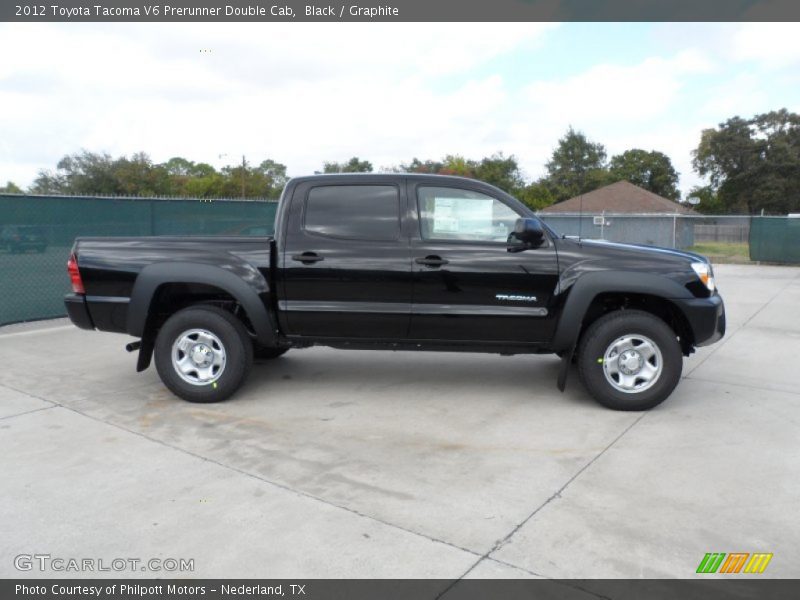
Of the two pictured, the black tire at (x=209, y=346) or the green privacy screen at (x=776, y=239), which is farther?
the green privacy screen at (x=776, y=239)

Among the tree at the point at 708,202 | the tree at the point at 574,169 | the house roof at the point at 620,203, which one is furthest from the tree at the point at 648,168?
the house roof at the point at 620,203

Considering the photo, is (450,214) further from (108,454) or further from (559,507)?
(108,454)

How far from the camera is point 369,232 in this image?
5.50 meters

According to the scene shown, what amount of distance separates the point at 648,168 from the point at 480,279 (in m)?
72.0

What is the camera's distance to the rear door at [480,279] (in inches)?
209

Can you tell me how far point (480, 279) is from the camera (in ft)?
17.4

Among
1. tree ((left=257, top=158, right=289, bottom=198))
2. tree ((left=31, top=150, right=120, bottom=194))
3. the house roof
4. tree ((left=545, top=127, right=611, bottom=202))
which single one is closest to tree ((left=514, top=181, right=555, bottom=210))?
the house roof

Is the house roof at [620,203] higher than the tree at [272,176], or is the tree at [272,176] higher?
the tree at [272,176]

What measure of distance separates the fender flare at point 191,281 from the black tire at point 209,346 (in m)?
0.20

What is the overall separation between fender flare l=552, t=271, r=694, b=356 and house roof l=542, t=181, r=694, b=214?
3829cm

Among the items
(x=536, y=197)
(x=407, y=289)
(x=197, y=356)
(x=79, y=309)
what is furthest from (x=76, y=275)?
(x=536, y=197)

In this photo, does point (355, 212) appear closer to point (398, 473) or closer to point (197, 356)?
point (197, 356)

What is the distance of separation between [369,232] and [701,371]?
3829 millimetres

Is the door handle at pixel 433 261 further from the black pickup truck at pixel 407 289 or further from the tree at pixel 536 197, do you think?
the tree at pixel 536 197
